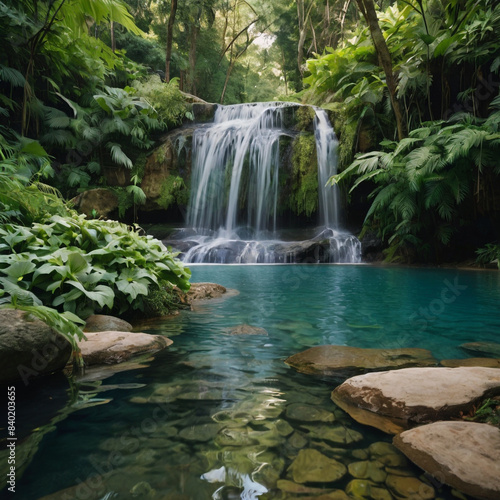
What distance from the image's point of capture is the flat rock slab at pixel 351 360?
2.25m

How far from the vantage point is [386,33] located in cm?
1088

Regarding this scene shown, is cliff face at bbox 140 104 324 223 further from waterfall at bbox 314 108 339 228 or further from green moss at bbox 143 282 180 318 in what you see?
green moss at bbox 143 282 180 318

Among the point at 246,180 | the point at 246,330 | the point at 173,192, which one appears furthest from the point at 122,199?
the point at 246,330

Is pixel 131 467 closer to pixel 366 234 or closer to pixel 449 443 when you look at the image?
pixel 449 443

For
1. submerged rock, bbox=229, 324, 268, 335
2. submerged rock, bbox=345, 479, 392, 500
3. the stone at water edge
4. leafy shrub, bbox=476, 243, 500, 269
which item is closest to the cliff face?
leafy shrub, bbox=476, 243, 500, 269

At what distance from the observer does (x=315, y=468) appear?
4.16ft

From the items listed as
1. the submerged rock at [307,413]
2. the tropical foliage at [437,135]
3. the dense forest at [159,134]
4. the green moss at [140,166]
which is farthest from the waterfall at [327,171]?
the submerged rock at [307,413]

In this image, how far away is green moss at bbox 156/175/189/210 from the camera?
13.6 m

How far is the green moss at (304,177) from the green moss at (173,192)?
165 inches

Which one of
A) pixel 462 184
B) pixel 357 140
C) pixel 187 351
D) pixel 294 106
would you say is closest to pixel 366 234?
pixel 357 140

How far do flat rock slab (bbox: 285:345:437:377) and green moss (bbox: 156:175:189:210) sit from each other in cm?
1181

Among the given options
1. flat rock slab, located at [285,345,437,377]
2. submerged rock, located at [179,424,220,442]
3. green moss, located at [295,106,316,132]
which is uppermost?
green moss, located at [295,106,316,132]

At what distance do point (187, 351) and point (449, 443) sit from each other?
1.78m

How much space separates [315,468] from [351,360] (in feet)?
3.97
